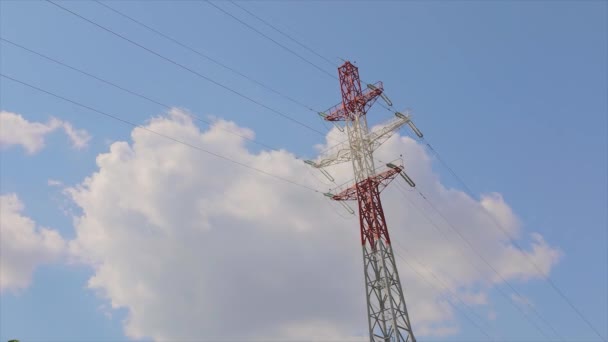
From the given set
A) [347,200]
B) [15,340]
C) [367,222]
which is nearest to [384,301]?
[367,222]

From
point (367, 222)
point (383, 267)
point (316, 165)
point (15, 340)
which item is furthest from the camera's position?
point (316, 165)

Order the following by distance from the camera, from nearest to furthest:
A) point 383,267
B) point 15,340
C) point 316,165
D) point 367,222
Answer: point 15,340, point 383,267, point 367,222, point 316,165

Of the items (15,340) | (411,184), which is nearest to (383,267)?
(411,184)

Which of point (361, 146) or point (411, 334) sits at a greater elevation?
point (361, 146)

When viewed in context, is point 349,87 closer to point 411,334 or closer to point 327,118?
point 327,118

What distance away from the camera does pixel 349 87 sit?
54.7m

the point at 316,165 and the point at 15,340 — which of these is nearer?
the point at 15,340

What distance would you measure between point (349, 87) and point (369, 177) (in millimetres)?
10967

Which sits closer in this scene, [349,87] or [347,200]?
[347,200]

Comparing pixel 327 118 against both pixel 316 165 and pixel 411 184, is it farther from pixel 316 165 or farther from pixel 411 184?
pixel 411 184

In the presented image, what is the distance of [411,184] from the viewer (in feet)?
160

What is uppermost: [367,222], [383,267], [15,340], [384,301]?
[367,222]

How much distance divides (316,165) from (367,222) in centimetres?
836

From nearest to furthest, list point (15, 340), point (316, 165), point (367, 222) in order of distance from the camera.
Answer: point (15, 340)
point (367, 222)
point (316, 165)
